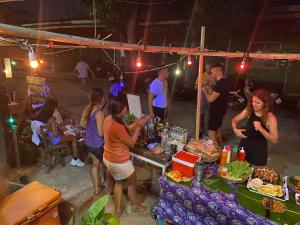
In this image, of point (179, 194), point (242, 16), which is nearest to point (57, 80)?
point (242, 16)

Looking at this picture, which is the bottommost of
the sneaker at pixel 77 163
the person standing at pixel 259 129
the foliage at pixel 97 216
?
the sneaker at pixel 77 163

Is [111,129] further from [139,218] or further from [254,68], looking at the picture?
[254,68]

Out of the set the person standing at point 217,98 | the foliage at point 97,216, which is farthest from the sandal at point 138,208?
the person standing at point 217,98

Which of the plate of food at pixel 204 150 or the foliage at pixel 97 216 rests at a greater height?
the plate of food at pixel 204 150

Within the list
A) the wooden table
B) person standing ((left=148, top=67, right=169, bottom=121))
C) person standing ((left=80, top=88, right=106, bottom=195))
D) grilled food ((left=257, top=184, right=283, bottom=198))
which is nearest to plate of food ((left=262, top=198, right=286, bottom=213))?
grilled food ((left=257, top=184, right=283, bottom=198))

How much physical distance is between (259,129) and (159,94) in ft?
10.2

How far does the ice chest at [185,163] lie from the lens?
11.8 ft

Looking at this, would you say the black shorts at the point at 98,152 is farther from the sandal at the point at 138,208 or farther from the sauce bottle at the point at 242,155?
the sauce bottle at the point at 242,155

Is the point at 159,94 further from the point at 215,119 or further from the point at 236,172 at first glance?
the point at 236,172

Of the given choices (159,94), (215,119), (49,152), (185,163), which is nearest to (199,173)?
(185,163)

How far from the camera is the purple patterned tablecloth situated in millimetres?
2965

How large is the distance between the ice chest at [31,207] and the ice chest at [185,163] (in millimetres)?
1821

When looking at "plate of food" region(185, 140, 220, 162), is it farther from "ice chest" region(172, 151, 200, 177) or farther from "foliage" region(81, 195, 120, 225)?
"foliage" region(81, 195, 120, 225)

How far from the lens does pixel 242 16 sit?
11.7m
